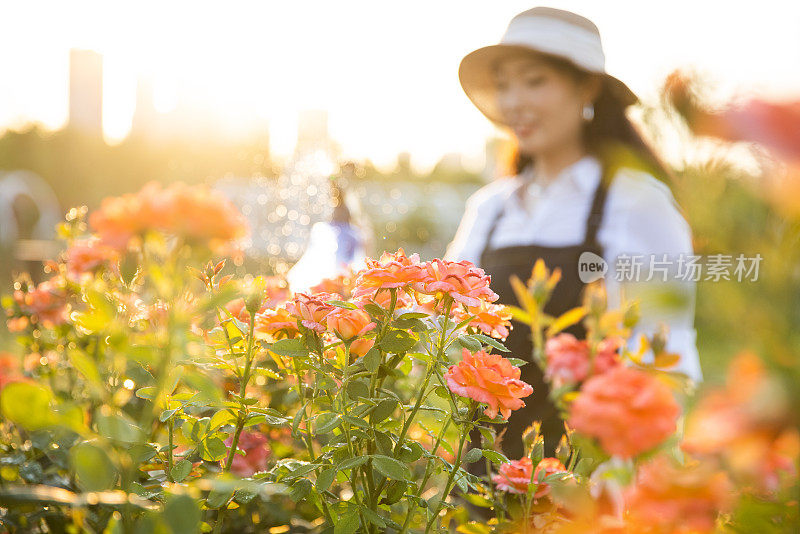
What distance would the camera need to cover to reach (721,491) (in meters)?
0.43

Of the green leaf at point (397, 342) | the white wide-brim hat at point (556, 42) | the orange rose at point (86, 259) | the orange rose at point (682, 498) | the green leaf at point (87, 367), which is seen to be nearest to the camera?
the orange rose at point (682, 498)

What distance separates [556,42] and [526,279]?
2.49 feet

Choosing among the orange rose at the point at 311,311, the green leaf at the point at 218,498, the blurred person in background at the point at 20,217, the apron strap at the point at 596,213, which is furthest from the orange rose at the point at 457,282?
the blurred person in background at the point at 20,217

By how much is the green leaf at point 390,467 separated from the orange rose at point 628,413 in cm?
38

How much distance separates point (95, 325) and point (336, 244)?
270cm

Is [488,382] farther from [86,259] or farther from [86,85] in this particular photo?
[86,85]

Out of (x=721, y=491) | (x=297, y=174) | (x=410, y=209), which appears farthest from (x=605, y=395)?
(x=410, y=209)

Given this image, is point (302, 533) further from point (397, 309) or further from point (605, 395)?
point (605, 395)

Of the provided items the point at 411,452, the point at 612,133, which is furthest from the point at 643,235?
the point at 411,452

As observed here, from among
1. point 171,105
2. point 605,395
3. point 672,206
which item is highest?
point 605,395

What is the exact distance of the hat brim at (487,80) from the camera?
2307 millimetres

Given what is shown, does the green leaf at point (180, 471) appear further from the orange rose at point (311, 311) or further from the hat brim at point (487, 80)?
the hat brim at point (487, 80)

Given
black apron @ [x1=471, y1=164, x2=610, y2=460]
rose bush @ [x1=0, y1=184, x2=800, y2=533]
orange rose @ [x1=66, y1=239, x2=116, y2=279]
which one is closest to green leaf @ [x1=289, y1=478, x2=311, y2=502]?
rose bush @ [x1=0, y1=184, x2=800, y2=533]

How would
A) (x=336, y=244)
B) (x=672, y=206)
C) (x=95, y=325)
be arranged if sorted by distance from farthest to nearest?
(x=336, y=244), (x=672, y=206), (x=95, y=325)
